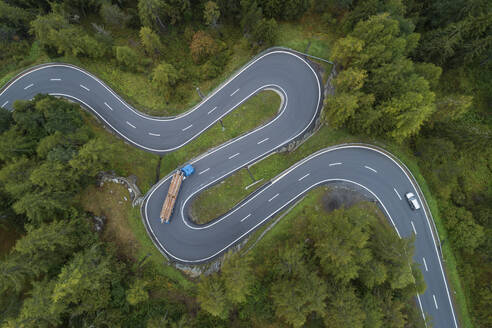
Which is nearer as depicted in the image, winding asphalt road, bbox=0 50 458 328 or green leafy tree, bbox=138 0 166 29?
winding asphalt road, bbox=0 50 458 328

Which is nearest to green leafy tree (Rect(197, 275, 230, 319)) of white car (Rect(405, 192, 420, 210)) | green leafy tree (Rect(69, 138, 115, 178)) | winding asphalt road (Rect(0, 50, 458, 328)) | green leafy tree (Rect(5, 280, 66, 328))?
winding asphalt road (Rect(0, 50, 458, 328))

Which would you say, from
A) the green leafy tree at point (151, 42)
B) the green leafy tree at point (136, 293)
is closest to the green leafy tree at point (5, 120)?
the green leafy tree at point (151, 42)

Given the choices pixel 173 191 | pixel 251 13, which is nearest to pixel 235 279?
pixel 173 191

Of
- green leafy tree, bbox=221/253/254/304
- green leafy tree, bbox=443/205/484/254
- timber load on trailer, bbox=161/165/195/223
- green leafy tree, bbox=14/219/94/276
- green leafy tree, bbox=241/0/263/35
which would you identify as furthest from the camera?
green leafy tree, bbox=241/0/263/35

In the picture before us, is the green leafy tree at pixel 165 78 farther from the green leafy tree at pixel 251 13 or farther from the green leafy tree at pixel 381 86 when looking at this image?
the green leafy tree at pixel 381 86

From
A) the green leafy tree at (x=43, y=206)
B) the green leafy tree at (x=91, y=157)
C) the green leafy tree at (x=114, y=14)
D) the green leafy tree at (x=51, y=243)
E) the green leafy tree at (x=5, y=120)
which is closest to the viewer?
the green leafy tree at (x=51, y=243)

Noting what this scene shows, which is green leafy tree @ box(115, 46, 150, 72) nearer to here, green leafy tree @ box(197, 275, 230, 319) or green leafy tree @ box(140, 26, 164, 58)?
green leafy tree @ box(140, 26, 164, 58)

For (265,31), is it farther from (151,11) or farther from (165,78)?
(151,11)
